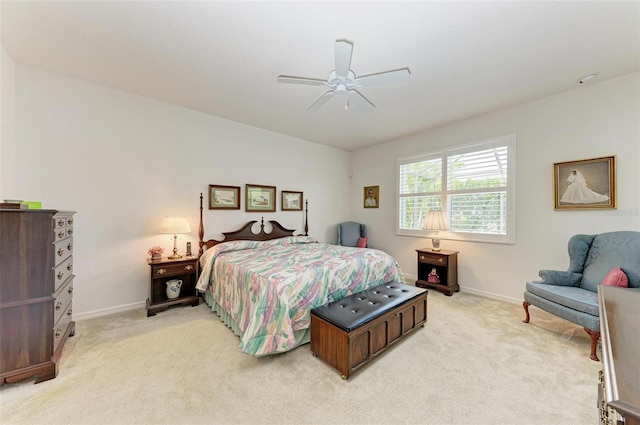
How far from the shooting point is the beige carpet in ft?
5.24

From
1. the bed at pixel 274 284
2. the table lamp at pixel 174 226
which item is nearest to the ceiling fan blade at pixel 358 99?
the bed at pixel 274 284

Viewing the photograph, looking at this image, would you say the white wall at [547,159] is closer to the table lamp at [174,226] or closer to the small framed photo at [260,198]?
the small framed photo at [260,198]

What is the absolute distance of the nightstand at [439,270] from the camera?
3.93m

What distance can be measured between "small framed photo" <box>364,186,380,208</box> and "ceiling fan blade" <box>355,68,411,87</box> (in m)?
3.42

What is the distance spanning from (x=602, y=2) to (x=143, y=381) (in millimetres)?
4507

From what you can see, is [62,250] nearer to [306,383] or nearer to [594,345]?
[306,383]

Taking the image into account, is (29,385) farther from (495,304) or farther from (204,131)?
(495,304)

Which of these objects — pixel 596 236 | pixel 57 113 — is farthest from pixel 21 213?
pixel 596 236

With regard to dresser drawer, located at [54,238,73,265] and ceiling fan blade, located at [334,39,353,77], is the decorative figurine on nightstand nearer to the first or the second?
ceiling fan blade, located at [334,39,353,77]

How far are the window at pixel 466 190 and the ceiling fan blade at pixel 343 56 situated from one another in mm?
2979

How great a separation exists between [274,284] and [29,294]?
1.82 m

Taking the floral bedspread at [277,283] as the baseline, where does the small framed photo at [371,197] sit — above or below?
above

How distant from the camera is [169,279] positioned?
346 cm

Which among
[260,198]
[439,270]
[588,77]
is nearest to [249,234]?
[260,198]
